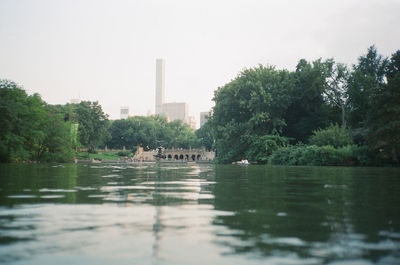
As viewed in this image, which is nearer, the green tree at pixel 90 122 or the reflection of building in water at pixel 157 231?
the reflection of building in water at pixel 157 231

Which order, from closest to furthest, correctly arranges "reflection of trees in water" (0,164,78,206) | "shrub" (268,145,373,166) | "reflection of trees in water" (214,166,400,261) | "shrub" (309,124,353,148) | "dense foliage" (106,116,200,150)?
1. "reflection of trees in water" (214,166,400,261)
2. "reflection of trees in water" (0,164,78,206)
3. "shrub" (268,145,373,166)
4. "shrub" (309,124,353,148)
5. "dense foliage" (106,116,200,150)

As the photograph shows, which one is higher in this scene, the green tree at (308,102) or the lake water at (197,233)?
the green tree at (308,102)

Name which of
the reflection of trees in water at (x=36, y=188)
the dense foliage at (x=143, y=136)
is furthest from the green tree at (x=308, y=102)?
the dense foliage at (x=143, y=136)

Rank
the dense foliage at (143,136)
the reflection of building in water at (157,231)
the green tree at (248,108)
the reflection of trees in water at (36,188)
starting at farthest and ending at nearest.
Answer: the dense foliage at (143,136)
the green tree at (248,108)
the reflection of trees in water at (36,188)
the reflection of building in water at (157,231)

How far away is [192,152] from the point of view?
139 m

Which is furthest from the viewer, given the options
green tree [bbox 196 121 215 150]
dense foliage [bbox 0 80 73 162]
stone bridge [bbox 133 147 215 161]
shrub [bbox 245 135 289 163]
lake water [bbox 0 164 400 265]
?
green tree [bbox 196 121 215 150]

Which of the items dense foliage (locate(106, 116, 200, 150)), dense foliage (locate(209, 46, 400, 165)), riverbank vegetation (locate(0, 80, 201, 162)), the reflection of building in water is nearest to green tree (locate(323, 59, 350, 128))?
dense foliage (locate(209, 46, 400, 165))

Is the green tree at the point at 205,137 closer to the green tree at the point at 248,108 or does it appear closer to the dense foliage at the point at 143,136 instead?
the dense foliage at the point at 143,136

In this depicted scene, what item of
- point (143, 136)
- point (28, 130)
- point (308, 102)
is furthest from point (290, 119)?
point (143, 136)

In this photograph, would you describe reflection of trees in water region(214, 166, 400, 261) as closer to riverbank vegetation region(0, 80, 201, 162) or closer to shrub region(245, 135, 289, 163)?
riverbank vegetation region(0, 80, 201, 162)

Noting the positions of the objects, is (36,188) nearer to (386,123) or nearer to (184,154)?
(386,123)

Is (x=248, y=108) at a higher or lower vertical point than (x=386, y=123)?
higher

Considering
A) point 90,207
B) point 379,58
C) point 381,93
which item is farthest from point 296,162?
point 90,207

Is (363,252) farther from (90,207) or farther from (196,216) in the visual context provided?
(90,207)
